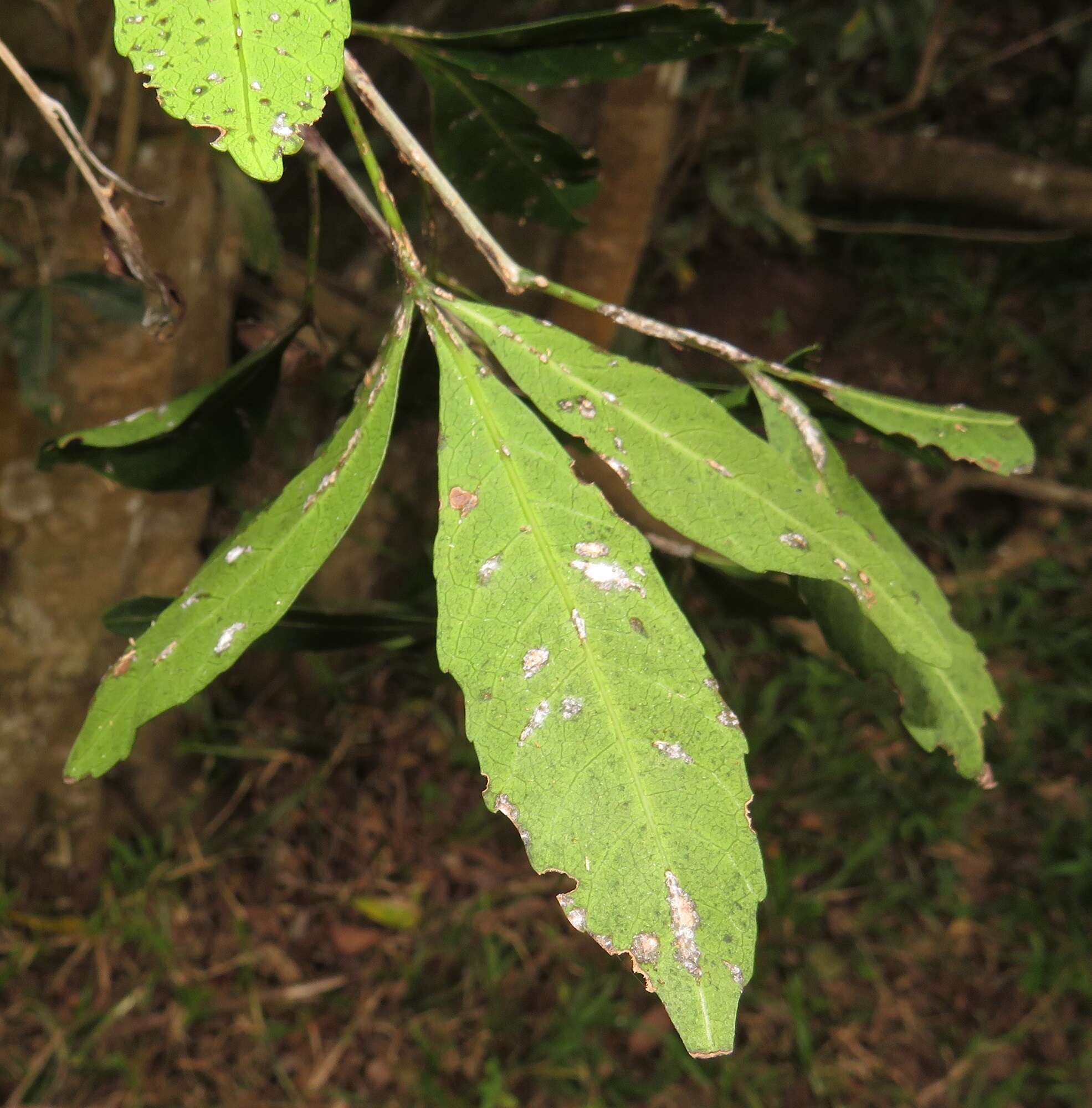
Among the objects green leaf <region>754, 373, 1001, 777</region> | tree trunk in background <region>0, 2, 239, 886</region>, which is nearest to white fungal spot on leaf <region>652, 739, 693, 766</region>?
green leaf <region>754, 373, 1001, 777</region>

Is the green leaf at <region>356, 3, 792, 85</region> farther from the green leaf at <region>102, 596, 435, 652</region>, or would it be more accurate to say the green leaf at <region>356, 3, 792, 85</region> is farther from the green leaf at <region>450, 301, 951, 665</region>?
the green leaf at <region>102, 596, 435, 652</region>

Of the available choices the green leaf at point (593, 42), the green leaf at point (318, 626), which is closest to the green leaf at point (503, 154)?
the green leaf at point (593, 42)

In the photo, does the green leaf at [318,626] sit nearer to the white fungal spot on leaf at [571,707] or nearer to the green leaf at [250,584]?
the green leaf at [250,584]

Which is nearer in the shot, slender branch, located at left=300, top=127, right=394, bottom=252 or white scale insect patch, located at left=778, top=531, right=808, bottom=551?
white scale insect patch, located at left=778, top=531, right=808, bottom=551

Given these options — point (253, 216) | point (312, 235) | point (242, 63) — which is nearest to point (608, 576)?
point (242, 63)

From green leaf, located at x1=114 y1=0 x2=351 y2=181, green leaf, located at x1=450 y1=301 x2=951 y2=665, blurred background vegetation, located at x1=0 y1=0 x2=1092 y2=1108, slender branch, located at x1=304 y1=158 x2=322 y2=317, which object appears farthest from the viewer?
blurred background vegetation, located at x1=0 y1=0 x2=1092 y2=1108

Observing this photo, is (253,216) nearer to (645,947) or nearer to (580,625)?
(580,625)

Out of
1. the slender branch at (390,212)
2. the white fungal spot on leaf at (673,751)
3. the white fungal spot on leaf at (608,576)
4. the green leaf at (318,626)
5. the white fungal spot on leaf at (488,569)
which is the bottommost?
the green leaf at (318,626)

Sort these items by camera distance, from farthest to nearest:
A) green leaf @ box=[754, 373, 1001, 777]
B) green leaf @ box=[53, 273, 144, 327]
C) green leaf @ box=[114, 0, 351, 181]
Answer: green leaf @ box=[53, 273, 144, 327] < green leaf @ box=[754, 373, 1001, 777] < green leaf @ box=[114, 0, 351, 181]
